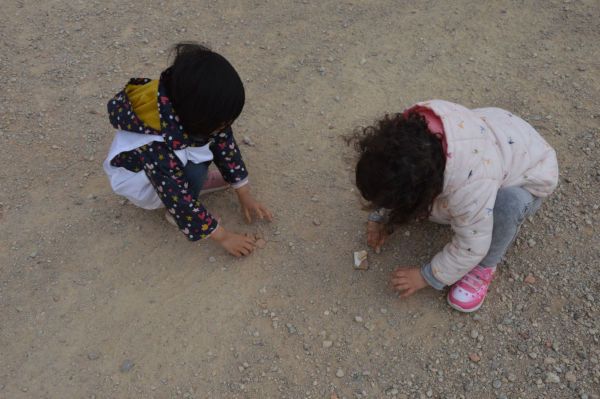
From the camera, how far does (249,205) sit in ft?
7.06

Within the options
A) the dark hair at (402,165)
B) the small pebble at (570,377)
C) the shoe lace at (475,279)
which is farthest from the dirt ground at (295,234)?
the dark hair at (402,165)

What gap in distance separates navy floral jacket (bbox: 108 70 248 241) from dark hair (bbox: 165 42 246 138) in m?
0.10

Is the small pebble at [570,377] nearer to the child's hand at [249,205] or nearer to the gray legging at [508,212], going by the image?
the gray legging at [508,212]

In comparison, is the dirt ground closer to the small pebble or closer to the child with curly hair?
the small pebble

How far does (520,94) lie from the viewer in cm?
257

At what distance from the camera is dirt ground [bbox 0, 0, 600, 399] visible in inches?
70.8

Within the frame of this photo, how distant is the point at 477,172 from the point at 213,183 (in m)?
1.20

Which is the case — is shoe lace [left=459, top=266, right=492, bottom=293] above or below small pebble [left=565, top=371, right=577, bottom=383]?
above

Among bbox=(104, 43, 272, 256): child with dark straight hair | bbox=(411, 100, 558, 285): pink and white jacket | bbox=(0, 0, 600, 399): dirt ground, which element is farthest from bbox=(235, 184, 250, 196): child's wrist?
bbox=(411, 100, 558, 285): pink and white jacket

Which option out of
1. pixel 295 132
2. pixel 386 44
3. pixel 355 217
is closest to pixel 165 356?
pixel 355 217

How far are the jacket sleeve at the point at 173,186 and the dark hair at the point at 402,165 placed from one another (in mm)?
677

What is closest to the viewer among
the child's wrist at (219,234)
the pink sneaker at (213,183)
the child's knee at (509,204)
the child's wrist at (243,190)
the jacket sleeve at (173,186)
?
the child's knee at (509,204)

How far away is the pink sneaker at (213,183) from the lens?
89.3 inches

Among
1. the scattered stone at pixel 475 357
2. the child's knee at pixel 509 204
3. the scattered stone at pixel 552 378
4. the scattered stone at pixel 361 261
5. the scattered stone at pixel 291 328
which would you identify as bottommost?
the scattered stone at pixel 552 378
